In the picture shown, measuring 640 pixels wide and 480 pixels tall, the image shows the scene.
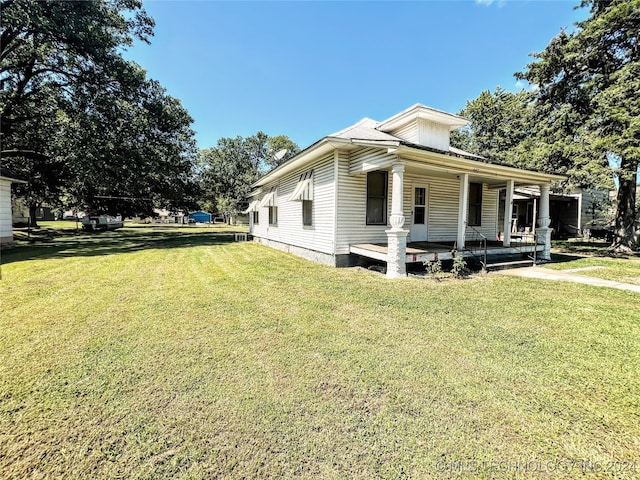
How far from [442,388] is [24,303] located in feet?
21.8

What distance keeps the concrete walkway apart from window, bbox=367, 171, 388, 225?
3718 mm

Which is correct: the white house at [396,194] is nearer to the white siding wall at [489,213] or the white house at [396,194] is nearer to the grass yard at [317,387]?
the white siding wall at [489,213]

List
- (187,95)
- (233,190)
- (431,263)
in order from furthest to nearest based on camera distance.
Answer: (233,190) → (187,95) → (431,263)

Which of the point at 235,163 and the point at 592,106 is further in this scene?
the point at 235,163

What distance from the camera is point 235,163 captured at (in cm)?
4459

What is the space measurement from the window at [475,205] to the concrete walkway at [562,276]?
3195mm

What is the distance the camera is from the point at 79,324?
3.88 meters

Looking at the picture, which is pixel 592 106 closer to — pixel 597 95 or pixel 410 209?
pixel 597 95

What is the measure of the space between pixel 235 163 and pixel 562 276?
146 ft

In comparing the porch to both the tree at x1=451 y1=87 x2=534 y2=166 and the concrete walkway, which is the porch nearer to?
the concrete walkway

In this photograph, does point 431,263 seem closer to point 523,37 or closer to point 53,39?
point 523,37

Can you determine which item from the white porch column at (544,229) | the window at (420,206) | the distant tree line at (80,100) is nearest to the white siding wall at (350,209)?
the window at (420,206)

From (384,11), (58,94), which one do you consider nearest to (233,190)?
(58,94)

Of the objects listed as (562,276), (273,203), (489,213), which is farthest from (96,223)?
(562,276)
